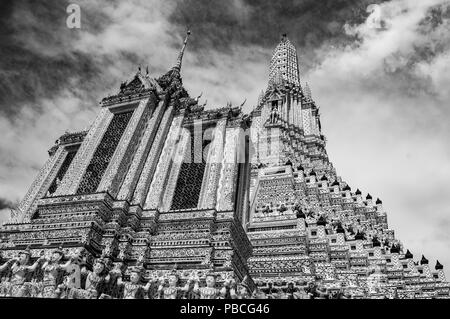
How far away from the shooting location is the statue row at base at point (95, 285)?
9.91 meters

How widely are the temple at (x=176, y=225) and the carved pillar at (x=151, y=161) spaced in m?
0.06

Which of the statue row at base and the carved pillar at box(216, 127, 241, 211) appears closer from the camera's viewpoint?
the statue row at base

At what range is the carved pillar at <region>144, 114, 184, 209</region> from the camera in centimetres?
1495

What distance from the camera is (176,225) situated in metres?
13.8

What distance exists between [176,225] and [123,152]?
13.0 ft

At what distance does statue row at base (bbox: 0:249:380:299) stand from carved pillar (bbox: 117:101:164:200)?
3534 mm

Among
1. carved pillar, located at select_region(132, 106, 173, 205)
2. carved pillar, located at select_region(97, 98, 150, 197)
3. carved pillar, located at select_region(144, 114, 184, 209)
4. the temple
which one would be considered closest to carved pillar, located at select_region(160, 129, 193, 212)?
the temple

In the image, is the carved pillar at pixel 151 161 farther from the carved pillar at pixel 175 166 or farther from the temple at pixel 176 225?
the carved pillar at pixel 175 166

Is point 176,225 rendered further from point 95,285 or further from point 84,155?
point 84,155

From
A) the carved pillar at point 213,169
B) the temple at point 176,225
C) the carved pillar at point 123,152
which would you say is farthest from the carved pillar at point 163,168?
the carved pillar at point 213,169

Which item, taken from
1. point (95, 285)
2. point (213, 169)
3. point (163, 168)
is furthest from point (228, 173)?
point (95, 285)

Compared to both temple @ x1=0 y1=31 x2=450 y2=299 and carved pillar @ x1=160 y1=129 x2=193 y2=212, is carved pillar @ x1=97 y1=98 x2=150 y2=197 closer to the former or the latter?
temple @ x1=0 y1=31 x2=450 y2=299
